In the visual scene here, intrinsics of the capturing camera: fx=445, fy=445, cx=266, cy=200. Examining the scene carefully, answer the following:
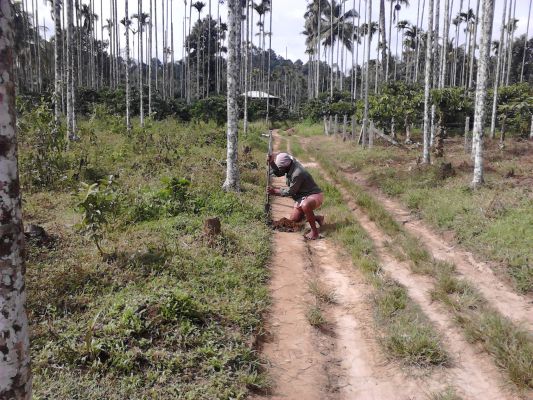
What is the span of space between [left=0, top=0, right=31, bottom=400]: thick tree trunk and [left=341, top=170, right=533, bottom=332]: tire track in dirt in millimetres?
4701

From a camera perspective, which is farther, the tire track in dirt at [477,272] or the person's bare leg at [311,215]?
the person's bare leg at [311,215]

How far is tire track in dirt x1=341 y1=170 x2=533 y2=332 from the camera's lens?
5.11 metres

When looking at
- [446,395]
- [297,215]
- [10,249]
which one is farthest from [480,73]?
[10,249]

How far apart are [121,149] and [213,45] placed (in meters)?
37.5

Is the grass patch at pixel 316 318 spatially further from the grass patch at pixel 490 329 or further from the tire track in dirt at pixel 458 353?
the grass patch at pixel 490 329

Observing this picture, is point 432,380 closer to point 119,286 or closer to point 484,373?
point 484,373

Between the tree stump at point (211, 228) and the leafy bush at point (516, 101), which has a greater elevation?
the leafy bush at point (516, 101)

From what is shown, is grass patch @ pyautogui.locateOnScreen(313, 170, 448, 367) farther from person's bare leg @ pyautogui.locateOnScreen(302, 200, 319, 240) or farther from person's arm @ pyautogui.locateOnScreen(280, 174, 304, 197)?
person's arm @ pyautogui.locateOnScreen(280, 174, 304, 197)

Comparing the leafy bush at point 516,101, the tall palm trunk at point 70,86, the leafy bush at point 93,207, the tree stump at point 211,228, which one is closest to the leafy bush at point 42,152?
the tall palm trunk at point 70,86

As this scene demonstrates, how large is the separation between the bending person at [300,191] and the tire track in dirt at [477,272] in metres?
1.89

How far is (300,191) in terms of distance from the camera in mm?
8359

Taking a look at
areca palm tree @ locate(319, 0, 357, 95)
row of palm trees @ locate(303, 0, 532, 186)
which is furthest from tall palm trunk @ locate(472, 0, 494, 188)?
areca palm tree @ locate(319, 0, 357, 95)

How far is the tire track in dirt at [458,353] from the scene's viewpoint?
12.2 feet

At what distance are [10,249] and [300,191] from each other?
6604 millimetres
